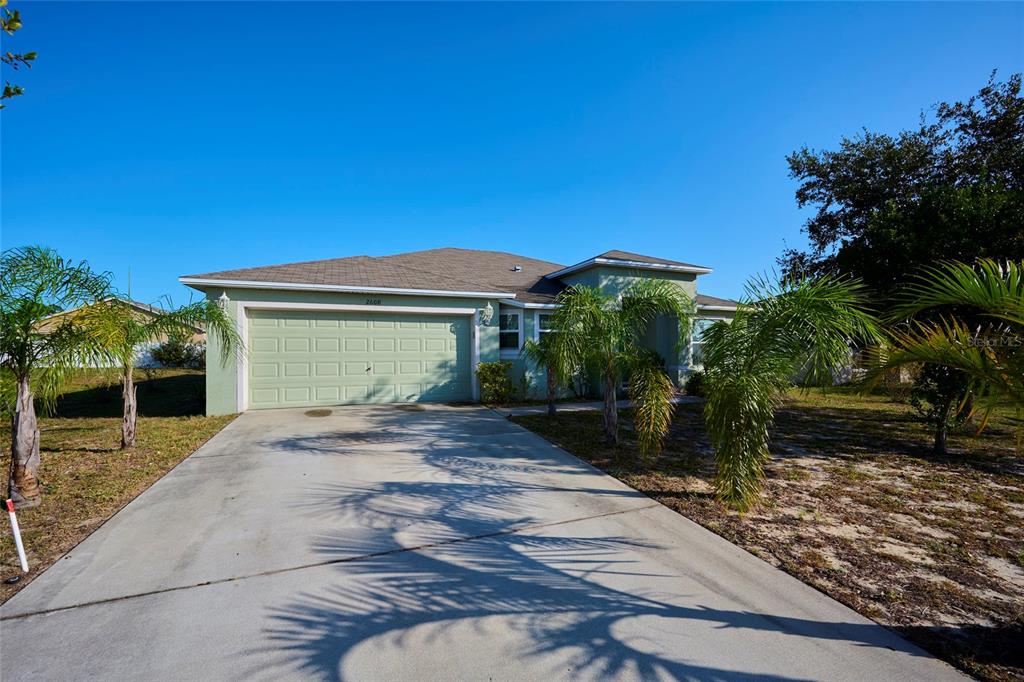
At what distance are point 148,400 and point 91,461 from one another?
789cm

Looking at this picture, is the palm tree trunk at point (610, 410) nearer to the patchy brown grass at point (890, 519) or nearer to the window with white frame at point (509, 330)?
the patchy brown grass at point (890, 519)

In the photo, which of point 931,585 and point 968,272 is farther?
point 931,585

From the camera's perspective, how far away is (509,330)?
13.7 meters

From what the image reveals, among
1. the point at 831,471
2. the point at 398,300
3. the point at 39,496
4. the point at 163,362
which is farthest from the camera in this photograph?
the point at 163,362

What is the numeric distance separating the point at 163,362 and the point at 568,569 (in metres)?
21.6

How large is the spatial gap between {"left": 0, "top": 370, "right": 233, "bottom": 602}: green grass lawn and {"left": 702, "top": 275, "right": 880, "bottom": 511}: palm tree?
6512mm

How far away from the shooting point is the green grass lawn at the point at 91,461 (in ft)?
13.6

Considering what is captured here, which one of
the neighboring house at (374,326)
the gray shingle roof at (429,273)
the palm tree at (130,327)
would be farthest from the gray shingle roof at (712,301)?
the palm tree at (130,327)

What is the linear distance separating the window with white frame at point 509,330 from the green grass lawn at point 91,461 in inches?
297

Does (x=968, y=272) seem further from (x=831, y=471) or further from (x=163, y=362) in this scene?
(x=163, y=362)

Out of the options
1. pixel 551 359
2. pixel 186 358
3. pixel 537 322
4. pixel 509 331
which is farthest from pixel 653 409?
pixel 186 358

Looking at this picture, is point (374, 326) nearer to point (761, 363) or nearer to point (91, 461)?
point (91, 461)

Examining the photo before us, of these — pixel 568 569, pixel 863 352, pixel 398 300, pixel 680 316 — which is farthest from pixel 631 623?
pixel 398 300

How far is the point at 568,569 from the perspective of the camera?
3.66 meters
